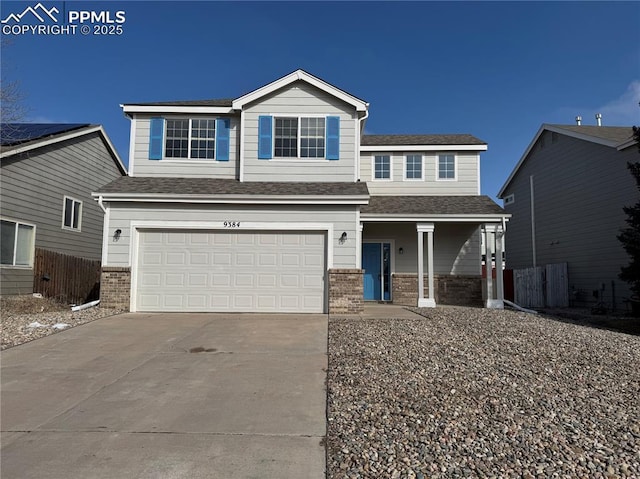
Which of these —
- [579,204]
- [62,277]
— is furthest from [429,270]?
[62,277]

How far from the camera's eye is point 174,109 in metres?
12.8

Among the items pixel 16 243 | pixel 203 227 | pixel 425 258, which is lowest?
pixel 425 258

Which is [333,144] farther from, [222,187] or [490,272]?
[490,272]

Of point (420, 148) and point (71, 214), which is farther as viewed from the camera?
point (71, 214)

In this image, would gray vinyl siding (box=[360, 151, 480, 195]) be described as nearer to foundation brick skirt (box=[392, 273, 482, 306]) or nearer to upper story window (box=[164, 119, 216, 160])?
foundation brick skirt (box=[392, 273, 482, 306])

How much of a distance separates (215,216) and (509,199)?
54.3 ft

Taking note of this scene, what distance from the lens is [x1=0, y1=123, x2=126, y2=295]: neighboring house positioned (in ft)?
42.4

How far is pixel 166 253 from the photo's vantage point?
11.5m

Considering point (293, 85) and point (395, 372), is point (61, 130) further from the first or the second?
point (395, 372)

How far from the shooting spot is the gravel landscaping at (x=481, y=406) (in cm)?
355

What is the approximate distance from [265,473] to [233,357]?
11.7 ft

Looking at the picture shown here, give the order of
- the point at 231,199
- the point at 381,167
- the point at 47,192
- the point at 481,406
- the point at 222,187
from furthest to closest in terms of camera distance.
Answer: the point at 381,167, the point at 47,192, the point at 222,187, the point at 231,199, the point at 481,406

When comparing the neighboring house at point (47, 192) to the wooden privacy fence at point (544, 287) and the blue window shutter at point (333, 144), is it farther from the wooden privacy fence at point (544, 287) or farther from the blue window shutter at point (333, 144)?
the wooden privacy fence at point (544, 287)

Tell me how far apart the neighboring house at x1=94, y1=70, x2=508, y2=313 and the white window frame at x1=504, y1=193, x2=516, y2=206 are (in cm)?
792
